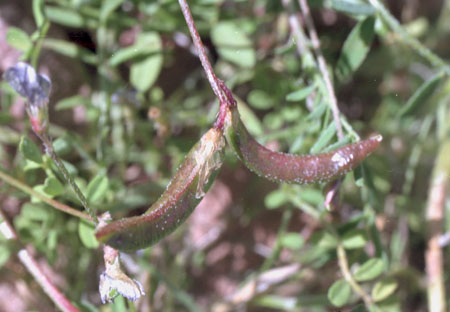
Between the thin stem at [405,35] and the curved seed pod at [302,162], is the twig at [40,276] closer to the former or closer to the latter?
the curved seed pod at [302,162]

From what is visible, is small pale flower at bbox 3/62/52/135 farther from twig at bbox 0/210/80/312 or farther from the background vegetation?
twig at bbox 0/210/80/312

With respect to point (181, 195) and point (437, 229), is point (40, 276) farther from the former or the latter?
point (437, 229)

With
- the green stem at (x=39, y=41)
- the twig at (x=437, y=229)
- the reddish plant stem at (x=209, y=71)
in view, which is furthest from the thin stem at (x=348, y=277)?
the green stem at (x=39, y=41)

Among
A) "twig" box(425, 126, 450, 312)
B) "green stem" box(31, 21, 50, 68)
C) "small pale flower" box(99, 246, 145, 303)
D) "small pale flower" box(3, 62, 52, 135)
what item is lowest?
"small pale flower" box(99, 246, 145, 303)

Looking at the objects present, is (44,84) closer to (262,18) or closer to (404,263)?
(262,18)

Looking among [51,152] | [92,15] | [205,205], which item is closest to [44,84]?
[51,152]

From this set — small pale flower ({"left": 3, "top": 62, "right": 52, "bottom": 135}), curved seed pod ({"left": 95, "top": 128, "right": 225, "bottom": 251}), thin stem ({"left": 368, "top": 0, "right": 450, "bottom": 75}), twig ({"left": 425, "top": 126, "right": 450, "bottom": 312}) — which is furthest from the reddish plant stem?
twig ({"left": 425, "top": 126, "right": 450, "bottom": 312})

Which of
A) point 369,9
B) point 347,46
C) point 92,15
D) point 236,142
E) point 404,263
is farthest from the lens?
point 404,263
